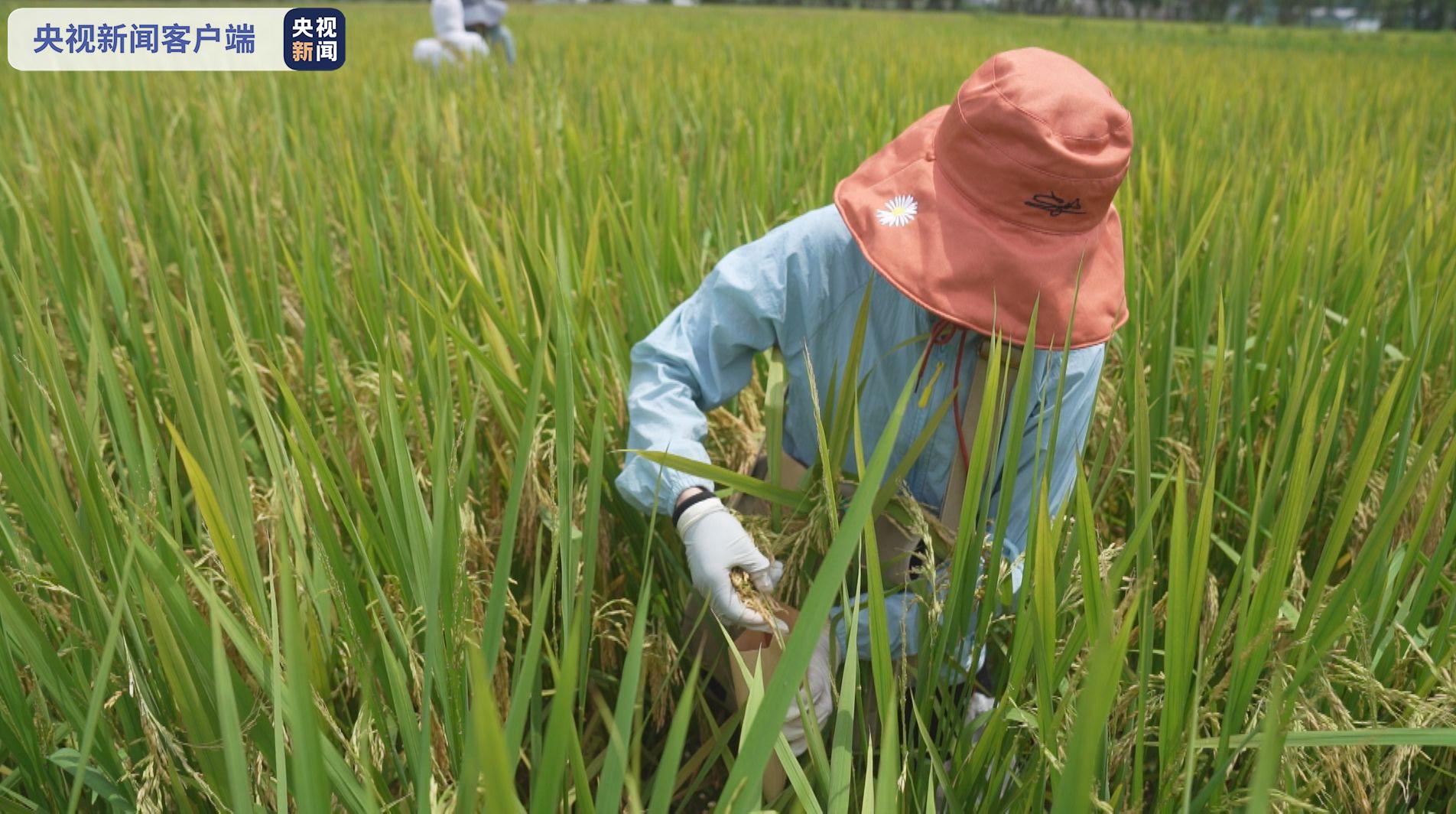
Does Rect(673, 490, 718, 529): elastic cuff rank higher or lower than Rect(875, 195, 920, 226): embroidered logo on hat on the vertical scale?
lower

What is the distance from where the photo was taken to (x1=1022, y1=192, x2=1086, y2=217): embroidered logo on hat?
879mm

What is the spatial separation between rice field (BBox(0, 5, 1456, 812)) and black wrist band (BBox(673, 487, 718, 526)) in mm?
84

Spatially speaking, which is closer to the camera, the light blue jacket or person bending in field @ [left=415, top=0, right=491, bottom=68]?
the light blue jacket

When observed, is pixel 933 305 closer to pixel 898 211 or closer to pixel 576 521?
pixel 898 211

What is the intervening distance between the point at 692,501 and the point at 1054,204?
0.46m

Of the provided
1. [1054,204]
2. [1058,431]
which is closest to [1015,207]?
[1054,204]

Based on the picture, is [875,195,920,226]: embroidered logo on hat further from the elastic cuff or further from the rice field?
the elastic cuff

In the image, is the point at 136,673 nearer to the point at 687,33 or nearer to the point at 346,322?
the point at 346,322

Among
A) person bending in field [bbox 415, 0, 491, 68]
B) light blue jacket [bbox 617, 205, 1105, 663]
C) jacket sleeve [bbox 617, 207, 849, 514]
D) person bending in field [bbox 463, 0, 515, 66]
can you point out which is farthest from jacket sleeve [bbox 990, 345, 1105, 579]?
person bending in field [bbox 463, 0, 515, 66]

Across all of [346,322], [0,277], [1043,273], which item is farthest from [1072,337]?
[0,277]

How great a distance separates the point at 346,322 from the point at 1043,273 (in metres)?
1.07

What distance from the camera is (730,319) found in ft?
3.38

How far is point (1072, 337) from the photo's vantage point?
909 millimetres

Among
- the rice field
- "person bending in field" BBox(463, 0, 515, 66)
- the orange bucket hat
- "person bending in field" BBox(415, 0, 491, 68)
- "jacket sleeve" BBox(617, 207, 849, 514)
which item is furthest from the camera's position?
"person bending in field" BBox(463, 0, 515, 66)
